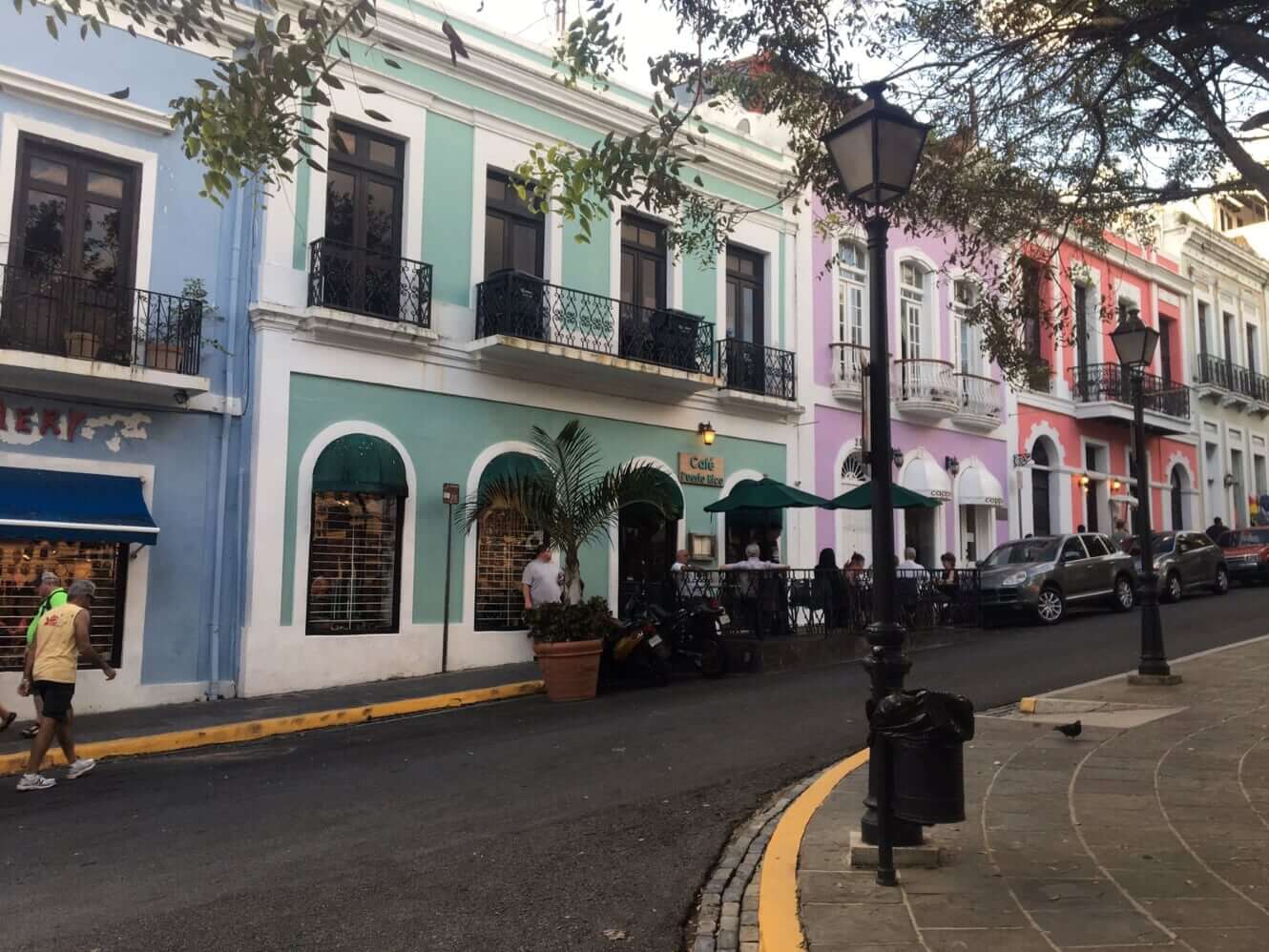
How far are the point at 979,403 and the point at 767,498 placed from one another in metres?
9.32

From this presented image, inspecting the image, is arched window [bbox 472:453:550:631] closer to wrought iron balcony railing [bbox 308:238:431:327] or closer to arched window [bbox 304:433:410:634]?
arched window [bbox 304:433:410:634]

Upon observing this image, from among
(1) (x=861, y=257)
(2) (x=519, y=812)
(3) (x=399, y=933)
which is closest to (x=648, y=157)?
(2) (x=519, y=812)

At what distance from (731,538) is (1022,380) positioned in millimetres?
8072

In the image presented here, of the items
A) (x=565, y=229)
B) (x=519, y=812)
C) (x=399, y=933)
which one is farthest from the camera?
(x=565, y=229)

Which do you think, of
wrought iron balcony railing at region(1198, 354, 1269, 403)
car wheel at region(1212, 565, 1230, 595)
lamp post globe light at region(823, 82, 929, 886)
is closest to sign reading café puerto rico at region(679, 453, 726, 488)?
car wheel at region(1212, 565, 1230, 595)

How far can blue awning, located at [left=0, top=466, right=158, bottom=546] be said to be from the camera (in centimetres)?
1123

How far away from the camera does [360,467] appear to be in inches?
552

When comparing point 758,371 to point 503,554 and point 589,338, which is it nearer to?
point 589,338

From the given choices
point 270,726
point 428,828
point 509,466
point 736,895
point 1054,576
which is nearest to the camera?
point 736,895

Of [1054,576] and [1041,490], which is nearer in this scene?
[1054,576]

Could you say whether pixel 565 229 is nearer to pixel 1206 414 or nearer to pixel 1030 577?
pixel 1030 577

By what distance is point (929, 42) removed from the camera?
962 cm

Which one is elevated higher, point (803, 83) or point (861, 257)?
point (861, 257)

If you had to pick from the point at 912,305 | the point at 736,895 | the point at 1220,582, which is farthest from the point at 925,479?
the point at 736,895
